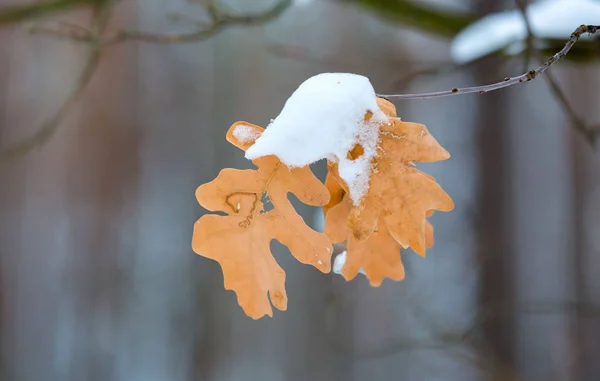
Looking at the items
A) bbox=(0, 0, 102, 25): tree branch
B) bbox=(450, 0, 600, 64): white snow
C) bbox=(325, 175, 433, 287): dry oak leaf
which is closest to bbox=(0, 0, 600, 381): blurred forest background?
bbox=(450, 0, 600, 64): white snow

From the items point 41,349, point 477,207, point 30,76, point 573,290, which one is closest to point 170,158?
point 30,76

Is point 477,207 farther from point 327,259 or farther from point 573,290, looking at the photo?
point 327,259

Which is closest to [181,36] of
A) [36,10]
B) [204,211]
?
[36,10]

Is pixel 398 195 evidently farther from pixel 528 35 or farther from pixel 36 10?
pixel 36 10

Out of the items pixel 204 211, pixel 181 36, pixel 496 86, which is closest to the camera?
pixel 496 86

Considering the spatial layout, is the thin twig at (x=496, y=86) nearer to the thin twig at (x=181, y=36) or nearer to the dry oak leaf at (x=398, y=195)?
the dry oak leaf at (x=398, y=195)

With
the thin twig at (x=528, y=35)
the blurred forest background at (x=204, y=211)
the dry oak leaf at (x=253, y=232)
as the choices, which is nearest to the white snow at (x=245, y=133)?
the dry oak leaf at (x=253, y=232)
